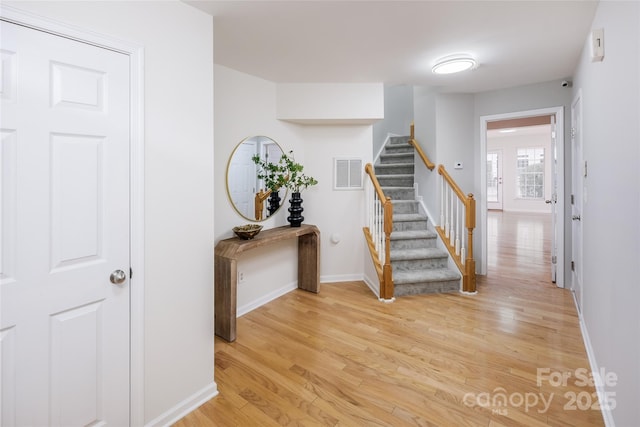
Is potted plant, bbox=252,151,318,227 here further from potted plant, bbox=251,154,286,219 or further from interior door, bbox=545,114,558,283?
interior door, bbox=545,114,558,283

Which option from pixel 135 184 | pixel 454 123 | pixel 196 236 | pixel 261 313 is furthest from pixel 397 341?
pixel 454 123

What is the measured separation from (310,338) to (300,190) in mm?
1806

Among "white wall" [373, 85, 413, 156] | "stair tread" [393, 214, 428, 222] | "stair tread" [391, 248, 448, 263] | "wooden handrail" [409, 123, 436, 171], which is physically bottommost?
"stair tread" [391, 248, 448, 263]

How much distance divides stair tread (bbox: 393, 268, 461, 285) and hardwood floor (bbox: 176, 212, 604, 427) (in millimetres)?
203

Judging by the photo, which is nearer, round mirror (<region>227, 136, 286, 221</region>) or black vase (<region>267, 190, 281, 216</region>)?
round mirror (<region>227, 136, 286, 221</region>)

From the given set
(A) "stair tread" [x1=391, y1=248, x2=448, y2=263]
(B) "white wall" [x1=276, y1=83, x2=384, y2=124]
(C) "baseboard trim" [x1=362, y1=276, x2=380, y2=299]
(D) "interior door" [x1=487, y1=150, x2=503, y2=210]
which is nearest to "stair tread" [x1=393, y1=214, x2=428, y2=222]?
(A) "stair tread" [x1=391, y1=248, x2=448, y2=263]

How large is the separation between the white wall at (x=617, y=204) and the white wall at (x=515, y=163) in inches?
355

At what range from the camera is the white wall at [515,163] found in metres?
9.53

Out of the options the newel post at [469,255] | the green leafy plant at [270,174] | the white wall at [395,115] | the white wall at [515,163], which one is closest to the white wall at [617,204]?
the newel post at [469,255]

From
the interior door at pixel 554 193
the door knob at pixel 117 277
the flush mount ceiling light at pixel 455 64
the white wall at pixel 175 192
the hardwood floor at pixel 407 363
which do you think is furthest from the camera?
the interior door at pixel 554 193

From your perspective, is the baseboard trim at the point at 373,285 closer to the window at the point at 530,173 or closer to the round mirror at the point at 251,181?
the round mirror at the point at 251,181

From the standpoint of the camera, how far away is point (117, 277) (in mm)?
1443

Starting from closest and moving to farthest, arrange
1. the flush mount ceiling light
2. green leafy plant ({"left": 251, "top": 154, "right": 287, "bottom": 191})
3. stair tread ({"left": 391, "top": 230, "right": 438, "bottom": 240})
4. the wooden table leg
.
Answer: the wooden table leg
the flush mount ceiling light
green leafy plant ({"left": 251, "top": 154, "right": 287, "bottom": 191})
stair tread ({"left": 391, "top": 230, "right": 438, "bottom": 240})

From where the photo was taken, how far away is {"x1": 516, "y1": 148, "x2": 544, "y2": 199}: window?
9.69 metres
